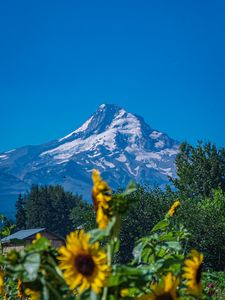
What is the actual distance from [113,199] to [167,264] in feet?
1.67

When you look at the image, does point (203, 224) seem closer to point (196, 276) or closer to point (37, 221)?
point (196, 276)

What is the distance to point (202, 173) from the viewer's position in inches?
2258

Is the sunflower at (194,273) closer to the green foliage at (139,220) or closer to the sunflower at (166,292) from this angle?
the sunflower at (166,292)

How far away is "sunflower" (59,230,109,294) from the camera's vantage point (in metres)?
2.17

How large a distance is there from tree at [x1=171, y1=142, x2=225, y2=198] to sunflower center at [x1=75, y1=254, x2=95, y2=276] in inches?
2131

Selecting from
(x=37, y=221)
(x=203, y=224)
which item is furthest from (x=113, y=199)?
(x=37, y=221)

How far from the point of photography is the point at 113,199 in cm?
233

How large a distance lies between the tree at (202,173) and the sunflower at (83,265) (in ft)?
178

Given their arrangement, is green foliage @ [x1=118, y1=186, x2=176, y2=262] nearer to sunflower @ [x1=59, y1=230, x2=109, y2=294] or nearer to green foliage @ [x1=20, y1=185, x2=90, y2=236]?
sunflower @ [x1=59, y1=230, x2=109, y2=294]

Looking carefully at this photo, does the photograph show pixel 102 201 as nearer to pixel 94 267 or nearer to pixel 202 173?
pixel 94 267

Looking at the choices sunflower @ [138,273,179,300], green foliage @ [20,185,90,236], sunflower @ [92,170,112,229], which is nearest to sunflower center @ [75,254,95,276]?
sunflower @ [92,170,112,229]

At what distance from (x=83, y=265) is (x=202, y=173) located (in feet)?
184

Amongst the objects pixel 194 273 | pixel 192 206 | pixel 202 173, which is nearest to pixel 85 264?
pixel 194 273

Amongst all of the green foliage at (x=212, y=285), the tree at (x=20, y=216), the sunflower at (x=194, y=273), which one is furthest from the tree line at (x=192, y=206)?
the tree at (x=20, y=216)
